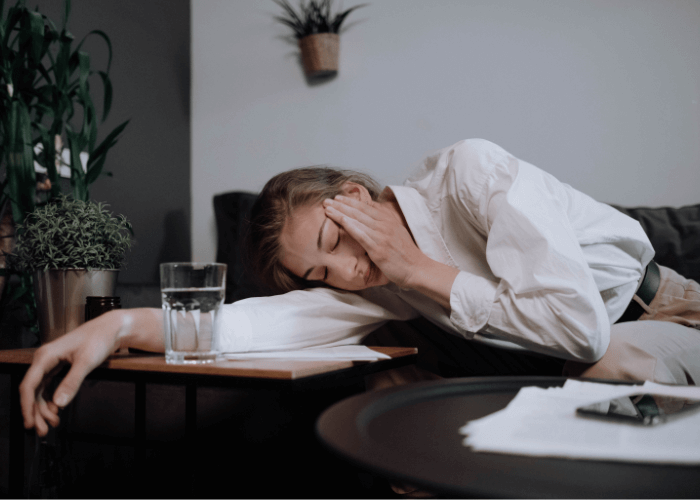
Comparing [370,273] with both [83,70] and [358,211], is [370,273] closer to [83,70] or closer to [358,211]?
[358,211]

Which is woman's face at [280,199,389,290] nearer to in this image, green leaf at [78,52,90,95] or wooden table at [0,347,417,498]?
wooden table at [0,347,417,498]

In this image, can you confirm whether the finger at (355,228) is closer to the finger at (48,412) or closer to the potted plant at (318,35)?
the finger at (48,412)

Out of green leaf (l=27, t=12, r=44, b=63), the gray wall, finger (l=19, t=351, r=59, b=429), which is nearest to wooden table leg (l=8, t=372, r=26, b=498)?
finger (l=19, t=351, r=59, b=429)

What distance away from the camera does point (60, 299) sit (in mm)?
1046

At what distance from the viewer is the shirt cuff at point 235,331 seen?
2.96ft

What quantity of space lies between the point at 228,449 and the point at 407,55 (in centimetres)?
172

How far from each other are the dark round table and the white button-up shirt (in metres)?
0.43

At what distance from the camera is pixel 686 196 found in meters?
1.85

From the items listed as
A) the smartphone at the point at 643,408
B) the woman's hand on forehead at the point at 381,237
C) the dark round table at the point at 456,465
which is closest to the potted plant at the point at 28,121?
the woman's hand on forehead at the point at 381,237

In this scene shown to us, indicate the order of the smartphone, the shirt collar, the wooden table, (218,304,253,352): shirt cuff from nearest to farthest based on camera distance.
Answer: the smartphone → the wooden table → (218,304,253,352): shirt cuff → the shirt collar

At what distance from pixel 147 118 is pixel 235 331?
5.72 ft

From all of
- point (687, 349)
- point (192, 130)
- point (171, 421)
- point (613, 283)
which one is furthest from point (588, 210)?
point (192, 130)

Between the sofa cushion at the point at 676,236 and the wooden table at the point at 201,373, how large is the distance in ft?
3.51

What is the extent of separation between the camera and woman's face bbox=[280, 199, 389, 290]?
1062 millimetres
